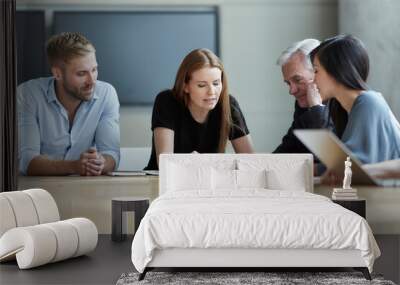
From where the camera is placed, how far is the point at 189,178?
7.30 meters

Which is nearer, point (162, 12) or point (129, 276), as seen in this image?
point (129, 276)

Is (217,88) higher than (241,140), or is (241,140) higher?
(217,88)

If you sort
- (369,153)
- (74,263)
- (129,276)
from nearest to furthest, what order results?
(129,276) → (74,263) → (369,153)

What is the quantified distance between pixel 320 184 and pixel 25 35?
353cm

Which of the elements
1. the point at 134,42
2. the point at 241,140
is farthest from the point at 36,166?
the point at 241,140

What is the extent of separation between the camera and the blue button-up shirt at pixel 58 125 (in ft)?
26.1

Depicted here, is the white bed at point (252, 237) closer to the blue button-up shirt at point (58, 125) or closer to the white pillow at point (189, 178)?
the white pillow at point (189, 178)

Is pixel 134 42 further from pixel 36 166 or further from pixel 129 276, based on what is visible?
pixel 129 276

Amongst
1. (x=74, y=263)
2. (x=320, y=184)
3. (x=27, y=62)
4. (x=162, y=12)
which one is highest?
(x=162, y=12)

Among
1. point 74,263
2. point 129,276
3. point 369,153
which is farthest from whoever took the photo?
point 369,153

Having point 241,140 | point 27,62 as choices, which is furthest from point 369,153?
point 27,62

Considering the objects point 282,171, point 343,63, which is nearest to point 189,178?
point 282,171

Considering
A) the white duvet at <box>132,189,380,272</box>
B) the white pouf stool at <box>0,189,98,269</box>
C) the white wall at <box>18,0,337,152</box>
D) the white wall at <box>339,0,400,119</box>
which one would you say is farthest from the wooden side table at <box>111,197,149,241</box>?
the white wall at <box>339,0,400,119</box>

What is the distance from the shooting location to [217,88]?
25.7 ft
